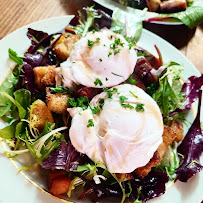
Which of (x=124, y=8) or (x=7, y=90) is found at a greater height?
(x=7, y=90)

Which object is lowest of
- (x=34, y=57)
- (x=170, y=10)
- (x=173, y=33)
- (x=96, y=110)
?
(x=173, y=33)

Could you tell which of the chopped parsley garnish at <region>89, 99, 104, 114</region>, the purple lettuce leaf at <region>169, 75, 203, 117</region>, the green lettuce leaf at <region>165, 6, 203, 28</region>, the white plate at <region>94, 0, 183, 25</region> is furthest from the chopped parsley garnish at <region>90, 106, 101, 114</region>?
the green lettuce leaf at <region>165, 6, 203, 28</region>

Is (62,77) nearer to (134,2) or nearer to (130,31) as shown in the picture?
(130,31)

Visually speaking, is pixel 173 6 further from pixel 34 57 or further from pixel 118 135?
pixel 118 135

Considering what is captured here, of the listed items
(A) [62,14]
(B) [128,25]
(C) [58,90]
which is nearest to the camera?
(C) [58,90]

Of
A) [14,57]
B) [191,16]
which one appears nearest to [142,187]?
[14,57]
